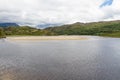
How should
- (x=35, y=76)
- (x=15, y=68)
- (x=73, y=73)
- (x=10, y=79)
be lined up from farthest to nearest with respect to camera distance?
(x=15, y=68) < (x=73, y=73) < (x=35, y=76) < (x=10, y=79)

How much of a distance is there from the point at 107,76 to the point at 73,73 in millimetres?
8252

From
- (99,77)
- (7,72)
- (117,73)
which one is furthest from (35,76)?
(117,73)

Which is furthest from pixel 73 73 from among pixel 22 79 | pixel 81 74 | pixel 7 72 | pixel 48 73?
pixel 7 72

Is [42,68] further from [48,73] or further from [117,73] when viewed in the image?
[117,73]

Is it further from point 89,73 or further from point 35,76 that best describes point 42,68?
point 89,73

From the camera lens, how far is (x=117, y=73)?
47.9 m

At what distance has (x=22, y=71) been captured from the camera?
49.4 meters

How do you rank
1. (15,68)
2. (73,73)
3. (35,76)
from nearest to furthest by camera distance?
1. (35,76)
2. (73,73)
3. (15,68)

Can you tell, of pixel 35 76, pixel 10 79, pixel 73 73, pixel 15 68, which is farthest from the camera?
pixel 15 68

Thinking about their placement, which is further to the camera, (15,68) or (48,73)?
(15,68)

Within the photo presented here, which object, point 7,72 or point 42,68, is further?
point 42,68

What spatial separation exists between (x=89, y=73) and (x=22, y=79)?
16.7 m

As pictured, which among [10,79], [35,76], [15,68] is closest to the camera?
[10,79]

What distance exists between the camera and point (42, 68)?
53.4m
